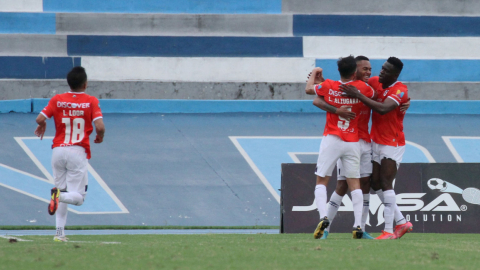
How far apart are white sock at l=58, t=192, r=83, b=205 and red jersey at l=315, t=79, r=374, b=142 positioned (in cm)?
259

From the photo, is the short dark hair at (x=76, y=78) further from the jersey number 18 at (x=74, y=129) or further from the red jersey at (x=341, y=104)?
the red jersey at (x=341, y=104)

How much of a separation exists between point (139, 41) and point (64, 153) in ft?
28.0

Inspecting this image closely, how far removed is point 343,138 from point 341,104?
1.14 ft

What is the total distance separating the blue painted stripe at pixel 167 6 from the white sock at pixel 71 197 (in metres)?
9.60

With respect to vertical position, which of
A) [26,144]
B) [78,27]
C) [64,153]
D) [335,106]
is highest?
[78,27]

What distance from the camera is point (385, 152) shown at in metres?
6.65

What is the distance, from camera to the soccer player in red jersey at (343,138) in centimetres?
638

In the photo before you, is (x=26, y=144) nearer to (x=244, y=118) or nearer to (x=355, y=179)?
(x=244, y=118)

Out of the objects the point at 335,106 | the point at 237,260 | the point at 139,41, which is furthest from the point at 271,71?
the point at 237,260

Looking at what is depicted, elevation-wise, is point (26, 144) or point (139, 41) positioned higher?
point (139, 41)

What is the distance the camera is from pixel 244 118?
43.4ft

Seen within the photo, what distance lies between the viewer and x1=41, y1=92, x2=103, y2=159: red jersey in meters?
6.23

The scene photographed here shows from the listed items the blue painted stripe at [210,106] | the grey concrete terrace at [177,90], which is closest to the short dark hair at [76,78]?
the blue painted stripe at [210,106]

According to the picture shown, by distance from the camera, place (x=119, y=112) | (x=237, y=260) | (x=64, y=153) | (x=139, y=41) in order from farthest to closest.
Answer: (x=139, y=41)
(x=119, y=112)
(x=64, y=153)
(x=237, y=260)
